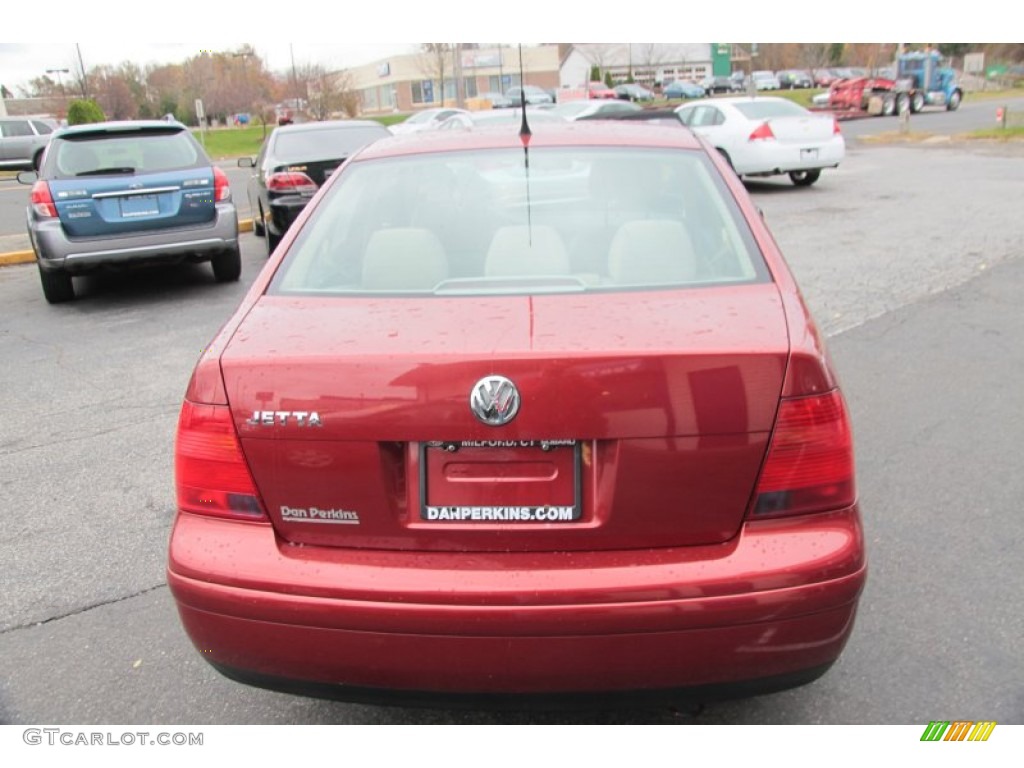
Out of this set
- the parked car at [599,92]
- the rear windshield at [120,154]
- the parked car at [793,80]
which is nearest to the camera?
the rear windshield at [120,154]

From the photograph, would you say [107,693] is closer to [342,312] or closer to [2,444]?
[342,312]

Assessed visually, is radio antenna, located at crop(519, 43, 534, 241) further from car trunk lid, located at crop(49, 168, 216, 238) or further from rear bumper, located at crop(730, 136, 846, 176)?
rear bumper, located at crop(730, 136, 846, 176)

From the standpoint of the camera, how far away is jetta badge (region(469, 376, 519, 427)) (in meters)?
2.00

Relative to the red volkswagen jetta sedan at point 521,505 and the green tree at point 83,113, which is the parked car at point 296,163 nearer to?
the red volkswagen jetta sedan at point 521,505

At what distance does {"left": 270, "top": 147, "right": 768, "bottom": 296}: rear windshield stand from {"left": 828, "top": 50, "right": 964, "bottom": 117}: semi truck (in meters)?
38.9

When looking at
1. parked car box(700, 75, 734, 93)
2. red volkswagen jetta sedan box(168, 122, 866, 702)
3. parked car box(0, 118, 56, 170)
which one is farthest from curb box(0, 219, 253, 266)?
parked car box(700, 75, 734, 93)

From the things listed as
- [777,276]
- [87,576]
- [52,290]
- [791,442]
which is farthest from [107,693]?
[52,290]

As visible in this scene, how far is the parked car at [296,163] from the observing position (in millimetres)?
10047

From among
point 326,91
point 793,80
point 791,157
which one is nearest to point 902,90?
point 326,91

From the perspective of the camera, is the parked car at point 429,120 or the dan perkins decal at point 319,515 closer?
the dan perkins decal at point 319,515

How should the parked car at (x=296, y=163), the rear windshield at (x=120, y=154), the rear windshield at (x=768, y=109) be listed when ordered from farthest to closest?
the rear windshield at (x=768, y=109)
the parked car at (x=296, y=163)
the rear windshield at (x=120, y=154)

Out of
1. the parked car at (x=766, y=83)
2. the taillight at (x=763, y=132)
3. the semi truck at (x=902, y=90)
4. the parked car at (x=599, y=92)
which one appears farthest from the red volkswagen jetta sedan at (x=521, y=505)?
the parked car at (x=766, y=83)

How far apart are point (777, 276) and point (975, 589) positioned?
5.04 ft

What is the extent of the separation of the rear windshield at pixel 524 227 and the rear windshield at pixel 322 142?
7818 mm
